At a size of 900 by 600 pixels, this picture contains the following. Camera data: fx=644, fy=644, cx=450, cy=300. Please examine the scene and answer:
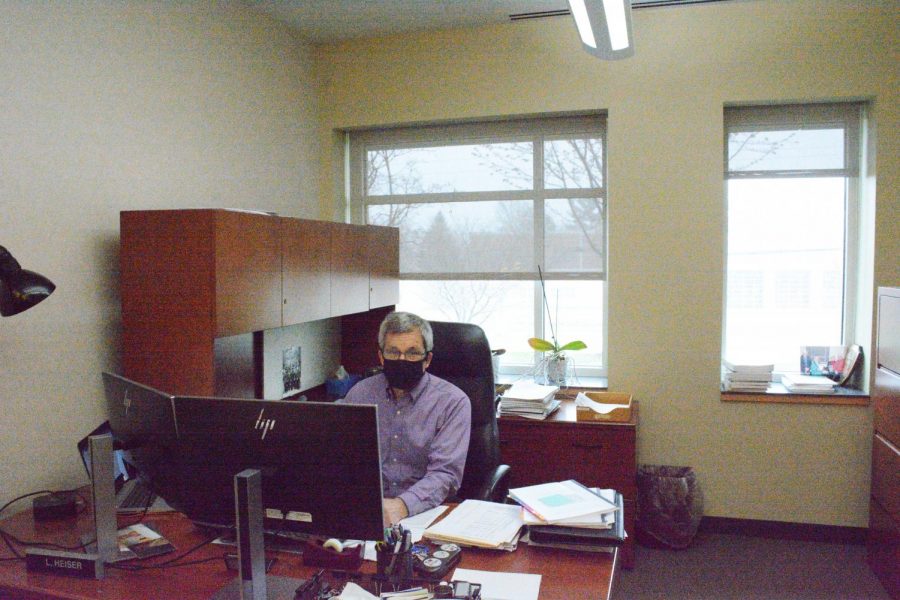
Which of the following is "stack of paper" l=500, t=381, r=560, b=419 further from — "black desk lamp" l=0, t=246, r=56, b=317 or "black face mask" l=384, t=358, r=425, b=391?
"black desk lamp" l=0, t=246, r=56, b=317

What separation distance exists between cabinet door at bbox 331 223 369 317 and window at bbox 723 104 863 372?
218 cm

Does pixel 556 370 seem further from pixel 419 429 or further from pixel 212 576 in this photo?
pixel 212 576

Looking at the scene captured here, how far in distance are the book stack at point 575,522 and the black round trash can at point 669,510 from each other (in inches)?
75.0

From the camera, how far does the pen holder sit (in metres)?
1.54

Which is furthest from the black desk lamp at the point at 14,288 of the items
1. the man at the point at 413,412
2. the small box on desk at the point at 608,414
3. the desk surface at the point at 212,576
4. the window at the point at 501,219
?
the window at the point at 501,219

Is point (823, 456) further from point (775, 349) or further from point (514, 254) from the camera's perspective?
point (514, 254)

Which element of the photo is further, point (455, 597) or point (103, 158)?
point (103, 158)

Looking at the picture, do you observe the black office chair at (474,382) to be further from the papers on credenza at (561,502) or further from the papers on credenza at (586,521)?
the papers on credenza at (586,521)

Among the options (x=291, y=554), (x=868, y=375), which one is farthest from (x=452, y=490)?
(x=868, y=375)

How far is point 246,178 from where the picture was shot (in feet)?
11.3

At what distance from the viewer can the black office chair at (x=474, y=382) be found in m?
2.74

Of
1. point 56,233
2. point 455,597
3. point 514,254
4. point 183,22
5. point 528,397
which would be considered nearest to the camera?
point 455,597

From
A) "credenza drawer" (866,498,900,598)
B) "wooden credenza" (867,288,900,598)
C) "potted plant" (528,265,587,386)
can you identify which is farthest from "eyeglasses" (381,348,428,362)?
"credenza drawer" (866,498,900,598)

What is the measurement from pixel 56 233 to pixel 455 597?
1885 millimetres
